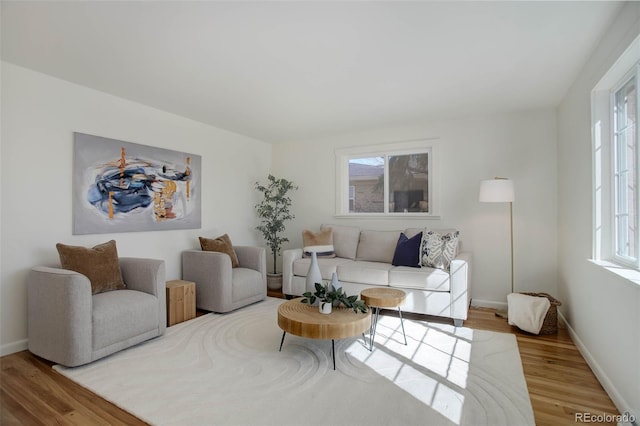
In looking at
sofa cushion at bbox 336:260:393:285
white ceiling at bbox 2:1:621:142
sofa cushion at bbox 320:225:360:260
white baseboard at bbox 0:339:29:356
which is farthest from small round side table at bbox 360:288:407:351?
white baseboard at bbox 0:339:29:356

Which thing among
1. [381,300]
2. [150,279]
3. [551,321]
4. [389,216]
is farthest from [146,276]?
→ [551,321]

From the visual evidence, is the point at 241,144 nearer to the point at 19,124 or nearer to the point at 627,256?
the point at 19,124

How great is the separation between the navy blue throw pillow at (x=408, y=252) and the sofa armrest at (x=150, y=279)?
8.57 feet

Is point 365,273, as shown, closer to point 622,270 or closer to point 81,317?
point 622,270

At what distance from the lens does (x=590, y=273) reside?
2.59m

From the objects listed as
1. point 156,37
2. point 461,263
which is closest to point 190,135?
point 156,37

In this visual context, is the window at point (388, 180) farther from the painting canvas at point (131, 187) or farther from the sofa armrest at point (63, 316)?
the sofa armrest at point (63, 316)

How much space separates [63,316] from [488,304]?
442 cm

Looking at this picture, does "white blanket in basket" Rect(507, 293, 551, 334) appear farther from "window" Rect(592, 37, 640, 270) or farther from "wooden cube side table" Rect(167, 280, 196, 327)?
"wooden cube side table" Rect(167, 280, 196, 327)

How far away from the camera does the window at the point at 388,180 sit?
4648 millimetres

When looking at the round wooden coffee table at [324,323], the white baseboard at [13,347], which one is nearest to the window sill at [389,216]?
the round wooden coffee table at [324,323]

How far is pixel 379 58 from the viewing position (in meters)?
2.65

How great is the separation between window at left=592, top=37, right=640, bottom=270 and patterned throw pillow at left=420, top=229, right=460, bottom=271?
53.5 inches

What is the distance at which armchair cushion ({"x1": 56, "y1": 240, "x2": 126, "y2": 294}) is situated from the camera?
277 cm
